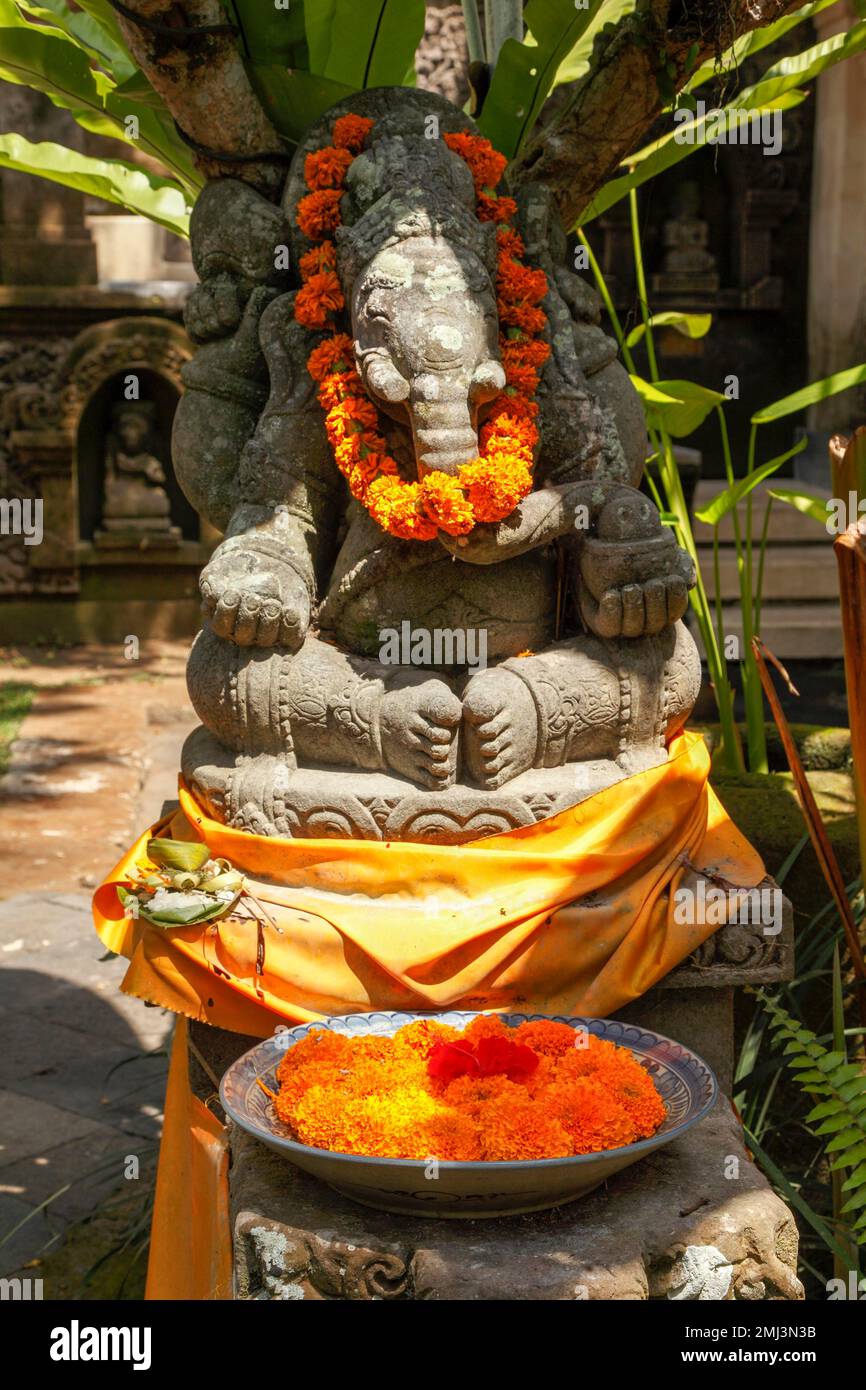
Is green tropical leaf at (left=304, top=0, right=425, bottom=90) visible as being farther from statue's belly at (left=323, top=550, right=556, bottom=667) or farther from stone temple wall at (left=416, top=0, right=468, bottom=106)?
stone temple wall at (left=416, top=0, right=468, bottom=106)

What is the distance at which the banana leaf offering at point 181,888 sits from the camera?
2900 mm

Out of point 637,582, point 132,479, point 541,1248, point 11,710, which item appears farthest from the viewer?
point 132,479

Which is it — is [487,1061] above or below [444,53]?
below

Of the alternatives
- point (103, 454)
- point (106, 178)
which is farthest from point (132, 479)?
point (106, 178)

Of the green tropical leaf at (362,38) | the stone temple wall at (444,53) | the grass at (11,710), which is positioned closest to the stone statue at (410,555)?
the green tropical leaf at (362,38)

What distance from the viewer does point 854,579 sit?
3.03 m

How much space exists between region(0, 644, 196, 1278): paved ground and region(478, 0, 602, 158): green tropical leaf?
99.8 inches

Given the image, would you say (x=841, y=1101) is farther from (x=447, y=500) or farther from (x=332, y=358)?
(x=332, y=358)

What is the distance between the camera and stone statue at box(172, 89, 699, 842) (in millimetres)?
3016

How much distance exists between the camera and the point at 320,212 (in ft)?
10.6

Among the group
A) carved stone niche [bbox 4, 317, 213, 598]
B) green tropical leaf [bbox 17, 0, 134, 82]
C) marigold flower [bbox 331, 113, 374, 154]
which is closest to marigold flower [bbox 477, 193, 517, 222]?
marigold flower [bbox 331, 113, 374, 154]

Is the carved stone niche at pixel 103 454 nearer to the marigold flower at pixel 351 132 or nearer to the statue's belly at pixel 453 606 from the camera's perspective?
the marigold flower at pixel 351 132

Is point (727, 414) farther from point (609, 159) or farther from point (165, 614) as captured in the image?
point (609, 159)

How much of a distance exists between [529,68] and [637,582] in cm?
137
